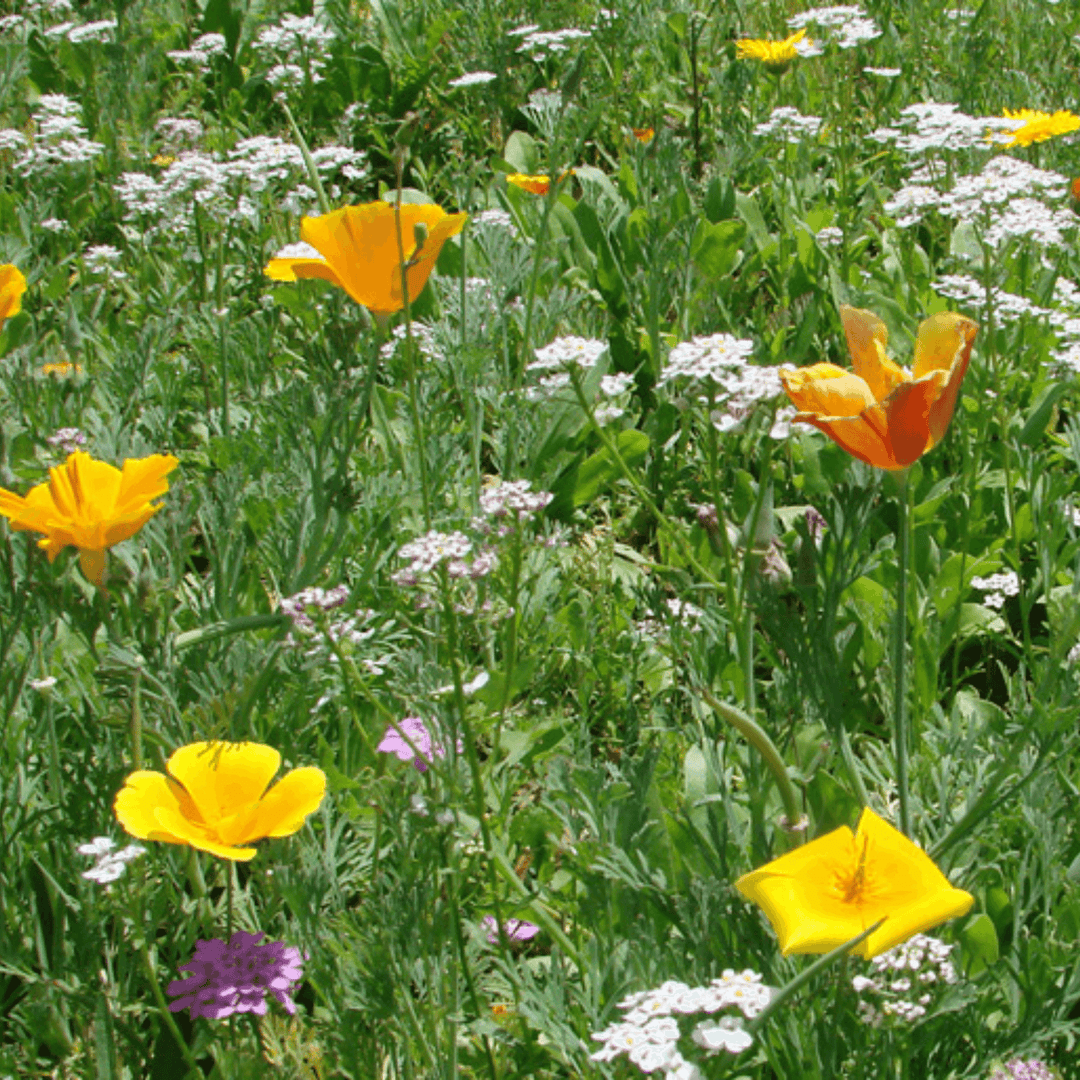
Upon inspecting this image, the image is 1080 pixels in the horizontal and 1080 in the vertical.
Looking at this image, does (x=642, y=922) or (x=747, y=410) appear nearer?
(x=642, y=922)

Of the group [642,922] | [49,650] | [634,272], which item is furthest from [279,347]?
[642,922]

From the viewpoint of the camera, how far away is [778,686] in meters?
1.64

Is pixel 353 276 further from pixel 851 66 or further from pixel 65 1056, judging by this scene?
pixel 851 66

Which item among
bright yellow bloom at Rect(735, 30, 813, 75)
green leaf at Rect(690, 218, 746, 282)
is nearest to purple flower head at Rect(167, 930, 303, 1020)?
green leaf at Rect(690, 218, 746, 282)

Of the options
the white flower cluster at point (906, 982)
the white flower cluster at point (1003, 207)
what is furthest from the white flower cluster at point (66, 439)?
the white flower cluster at point (1003, 207)

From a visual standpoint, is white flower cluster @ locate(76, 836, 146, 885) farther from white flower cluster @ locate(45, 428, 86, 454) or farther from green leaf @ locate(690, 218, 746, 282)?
green leaf @ locate(690, 218, 746, 282)

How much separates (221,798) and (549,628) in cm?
96

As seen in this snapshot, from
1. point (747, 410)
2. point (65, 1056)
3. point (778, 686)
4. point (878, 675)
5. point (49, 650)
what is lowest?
point (65, 1056)

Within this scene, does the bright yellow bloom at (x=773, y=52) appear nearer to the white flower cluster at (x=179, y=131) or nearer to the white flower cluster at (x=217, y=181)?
the white flower cluster at (x=217, y=181)

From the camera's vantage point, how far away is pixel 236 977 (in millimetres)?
1493

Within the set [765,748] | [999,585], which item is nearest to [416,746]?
[765,748]

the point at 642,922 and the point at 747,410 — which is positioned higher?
the point at 747,410

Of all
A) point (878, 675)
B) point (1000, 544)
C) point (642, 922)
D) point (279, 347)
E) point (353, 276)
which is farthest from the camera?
point (279, 347)

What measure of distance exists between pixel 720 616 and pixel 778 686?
338 mm
